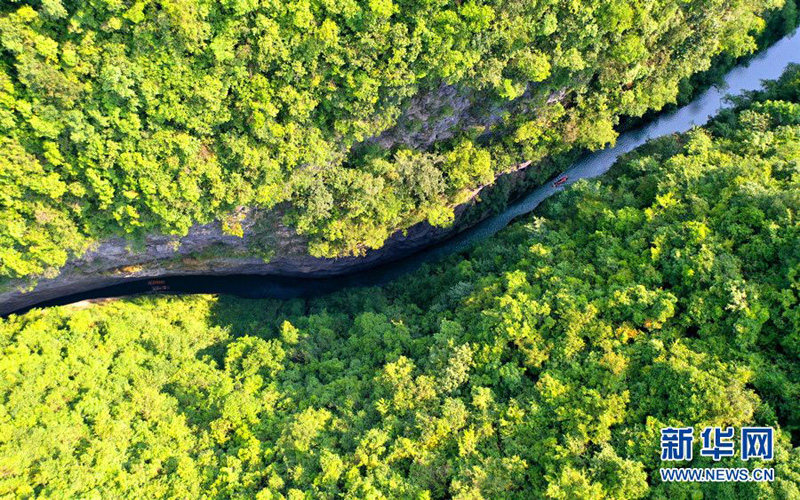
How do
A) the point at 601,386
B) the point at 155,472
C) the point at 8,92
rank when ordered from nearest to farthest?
the point at 8,92
the point at 601,386
the point at 155,472

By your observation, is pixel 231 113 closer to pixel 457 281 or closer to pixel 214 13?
pixel 214 13

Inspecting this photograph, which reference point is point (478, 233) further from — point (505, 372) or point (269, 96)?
point (269, 96)

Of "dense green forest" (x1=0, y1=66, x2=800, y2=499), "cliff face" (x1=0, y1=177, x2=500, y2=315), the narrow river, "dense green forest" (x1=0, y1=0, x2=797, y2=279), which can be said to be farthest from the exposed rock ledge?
"dense green forest" (x1=0, y1=66, x2=800, y2=499)

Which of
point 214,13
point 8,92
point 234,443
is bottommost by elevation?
point 234,443

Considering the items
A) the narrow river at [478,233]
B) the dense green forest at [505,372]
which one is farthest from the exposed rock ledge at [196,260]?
the dense green forest at [505,372]

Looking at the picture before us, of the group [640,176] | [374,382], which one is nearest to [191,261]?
[374,382]

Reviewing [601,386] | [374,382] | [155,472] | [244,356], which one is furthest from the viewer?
[244,356]

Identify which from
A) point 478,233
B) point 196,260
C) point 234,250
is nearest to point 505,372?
point 234,250
